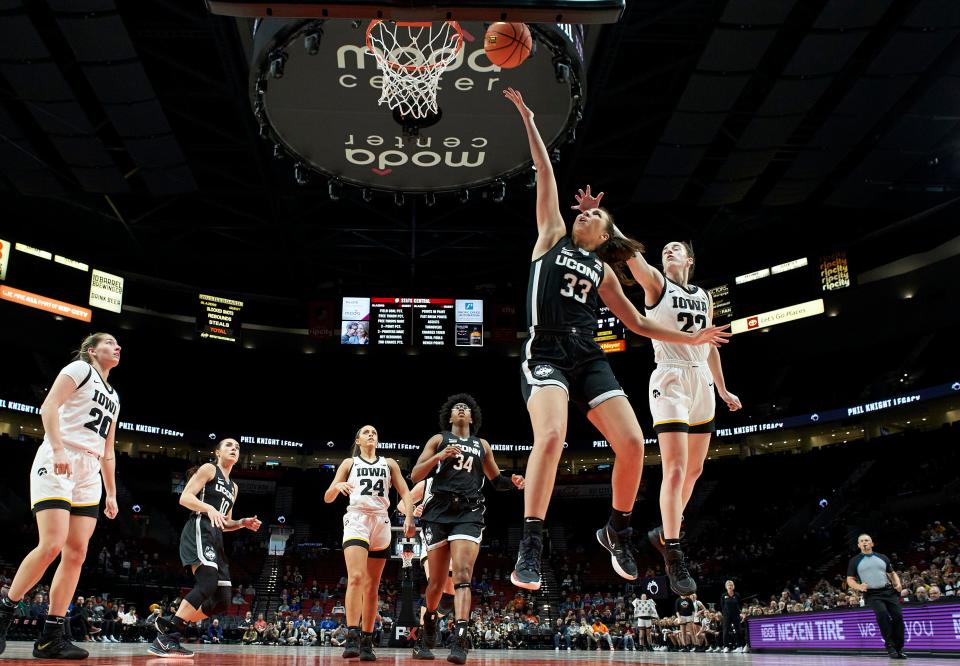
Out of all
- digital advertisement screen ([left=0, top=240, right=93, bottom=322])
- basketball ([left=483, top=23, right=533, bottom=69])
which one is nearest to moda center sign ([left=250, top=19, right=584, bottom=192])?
basketball ([left=483, top=23, right=533, bottom=69])

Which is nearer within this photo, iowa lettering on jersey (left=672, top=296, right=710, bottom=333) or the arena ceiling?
iowa lettering on jersey (left=672, top=296, right=710, bottom=333)

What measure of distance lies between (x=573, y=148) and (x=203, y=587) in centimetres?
1501

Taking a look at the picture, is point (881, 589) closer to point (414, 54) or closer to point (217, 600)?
point (217, 600)

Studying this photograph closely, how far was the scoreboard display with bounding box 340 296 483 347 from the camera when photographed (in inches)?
981

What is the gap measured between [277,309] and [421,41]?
2352cm

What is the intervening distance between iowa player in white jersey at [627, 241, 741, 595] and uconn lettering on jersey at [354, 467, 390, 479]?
9.83 feet

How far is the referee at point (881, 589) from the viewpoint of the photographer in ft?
34.1

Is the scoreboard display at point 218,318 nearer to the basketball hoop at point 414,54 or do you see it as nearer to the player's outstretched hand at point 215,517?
the basketball hoop at point 414,54

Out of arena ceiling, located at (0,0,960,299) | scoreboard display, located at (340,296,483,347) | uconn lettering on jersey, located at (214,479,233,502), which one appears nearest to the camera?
uconn lettering on jersey, located at (214,479,233,502)

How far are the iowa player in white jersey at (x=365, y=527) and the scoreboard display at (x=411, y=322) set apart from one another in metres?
16.6

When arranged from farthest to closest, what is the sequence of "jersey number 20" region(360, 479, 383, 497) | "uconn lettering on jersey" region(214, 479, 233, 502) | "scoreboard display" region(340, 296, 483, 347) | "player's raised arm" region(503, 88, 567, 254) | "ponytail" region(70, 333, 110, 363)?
"scoreboard display" region(340, 296, 483, 347) → "uconn lettering on jersey" region(214, 479, 233, 502) → "jersey number 20" region(360, 479, 383, 497) → "ponytail" region(70, 333, 110, 363) → "player's raised arm" region(503, 88, 567, 254)

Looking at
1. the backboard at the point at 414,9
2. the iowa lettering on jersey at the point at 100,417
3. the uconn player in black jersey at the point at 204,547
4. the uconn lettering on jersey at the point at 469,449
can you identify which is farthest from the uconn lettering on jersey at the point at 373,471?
the backboard at the point at 414,9

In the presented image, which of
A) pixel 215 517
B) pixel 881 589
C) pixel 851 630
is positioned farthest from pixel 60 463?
pixel 851 630

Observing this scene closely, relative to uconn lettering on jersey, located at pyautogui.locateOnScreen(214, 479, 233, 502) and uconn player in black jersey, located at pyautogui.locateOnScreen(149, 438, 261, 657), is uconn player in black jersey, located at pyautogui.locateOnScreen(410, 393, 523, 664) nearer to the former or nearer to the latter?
uconn player in black jersey, located at pyautogui.locateOnScreen(149, 438, 261, 657)
